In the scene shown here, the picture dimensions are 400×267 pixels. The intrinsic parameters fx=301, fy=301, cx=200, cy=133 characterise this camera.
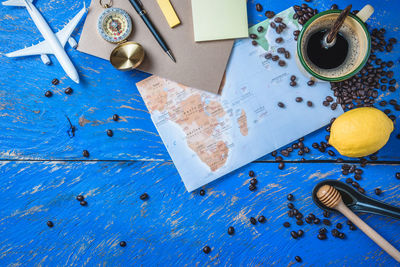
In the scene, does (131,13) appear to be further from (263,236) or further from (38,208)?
(263,236)

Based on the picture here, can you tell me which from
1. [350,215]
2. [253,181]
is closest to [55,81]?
[253,181]

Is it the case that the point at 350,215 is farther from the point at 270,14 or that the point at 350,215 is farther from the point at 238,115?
the point at 270,14

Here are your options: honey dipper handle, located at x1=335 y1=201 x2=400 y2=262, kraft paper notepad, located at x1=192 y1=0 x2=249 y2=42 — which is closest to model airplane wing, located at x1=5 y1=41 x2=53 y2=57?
kraft paper notepad, located at x1=192 y1=0 x2=249 y2=42

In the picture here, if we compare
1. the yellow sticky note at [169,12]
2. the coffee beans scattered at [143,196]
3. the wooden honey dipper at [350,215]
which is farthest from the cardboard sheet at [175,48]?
the wooden honey dipper at [350,215]

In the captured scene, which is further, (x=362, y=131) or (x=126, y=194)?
(x=126, y=194)

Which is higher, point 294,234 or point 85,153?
point 85,153
